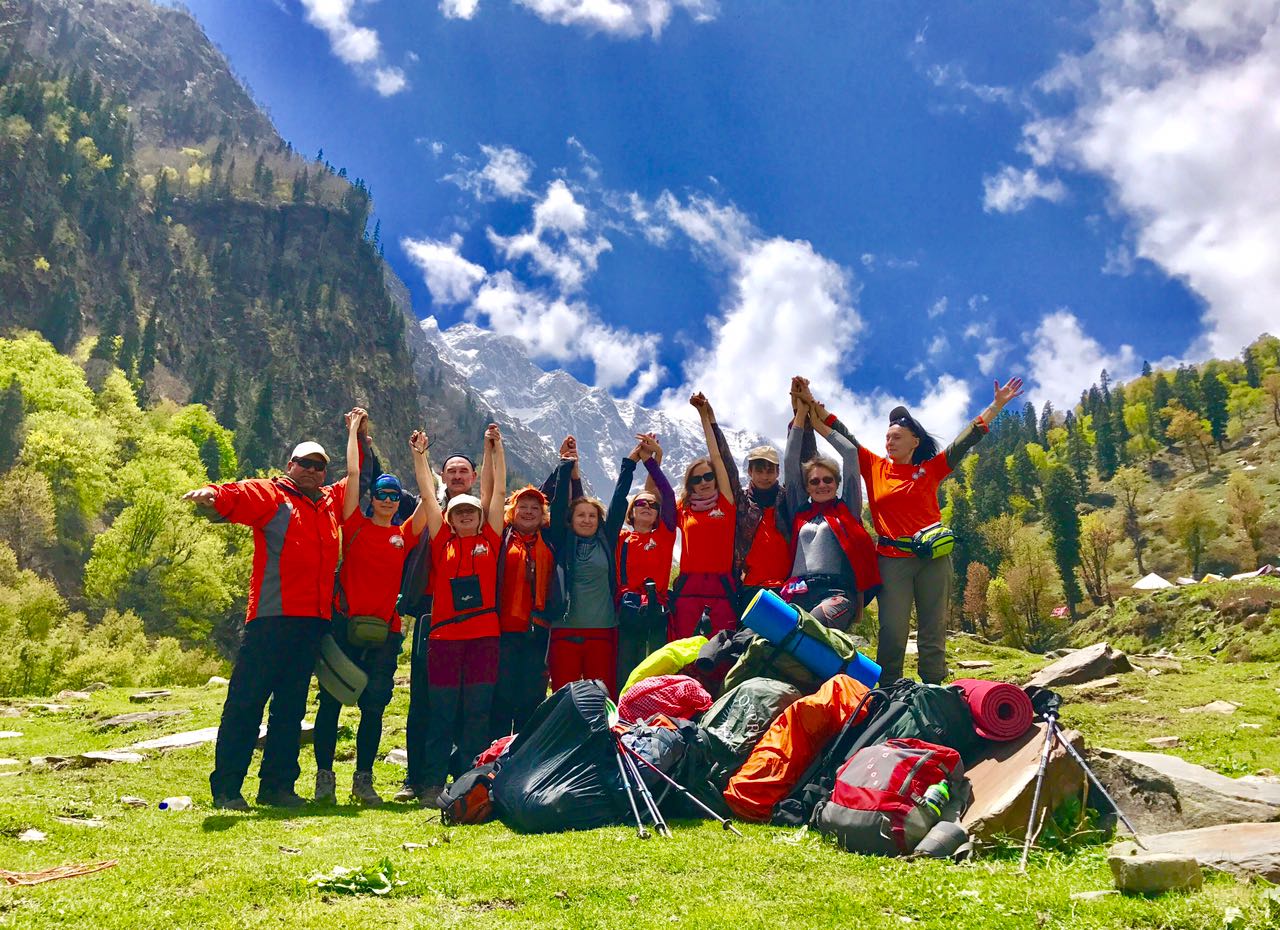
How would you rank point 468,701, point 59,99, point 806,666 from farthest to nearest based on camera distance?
1. point 59,99
2. point 468,701
3. point 806,666

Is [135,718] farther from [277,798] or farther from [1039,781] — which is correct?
[1039,781]

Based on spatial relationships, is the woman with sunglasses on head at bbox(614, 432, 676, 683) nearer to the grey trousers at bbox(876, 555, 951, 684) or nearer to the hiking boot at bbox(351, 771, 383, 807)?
the grey trousers at bbox(876, 555, 951, 684)

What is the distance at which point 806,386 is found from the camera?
9.74 m

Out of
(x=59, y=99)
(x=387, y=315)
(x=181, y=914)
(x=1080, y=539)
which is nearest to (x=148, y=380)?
(x=59, y=99)

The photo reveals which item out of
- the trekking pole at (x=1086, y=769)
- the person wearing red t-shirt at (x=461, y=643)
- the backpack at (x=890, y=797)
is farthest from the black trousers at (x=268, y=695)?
the trekking pole at (x=1086, y=769)

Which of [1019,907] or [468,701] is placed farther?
[468,701]

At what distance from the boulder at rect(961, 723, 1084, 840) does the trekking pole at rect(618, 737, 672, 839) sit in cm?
221

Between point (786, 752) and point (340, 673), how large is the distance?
478 cm

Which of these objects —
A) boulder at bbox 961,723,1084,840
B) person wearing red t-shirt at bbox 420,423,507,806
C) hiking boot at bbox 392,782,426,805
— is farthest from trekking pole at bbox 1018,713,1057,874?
hiking boot at bbox 392,782,426,805

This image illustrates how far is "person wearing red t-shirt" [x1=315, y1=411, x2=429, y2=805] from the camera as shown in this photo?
29.0ft

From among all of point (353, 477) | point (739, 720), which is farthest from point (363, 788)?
point (739, 720)

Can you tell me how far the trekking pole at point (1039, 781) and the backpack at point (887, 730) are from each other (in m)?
0.70

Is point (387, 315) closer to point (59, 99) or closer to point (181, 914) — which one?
point (59, 99)

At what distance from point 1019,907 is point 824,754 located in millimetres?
2564
